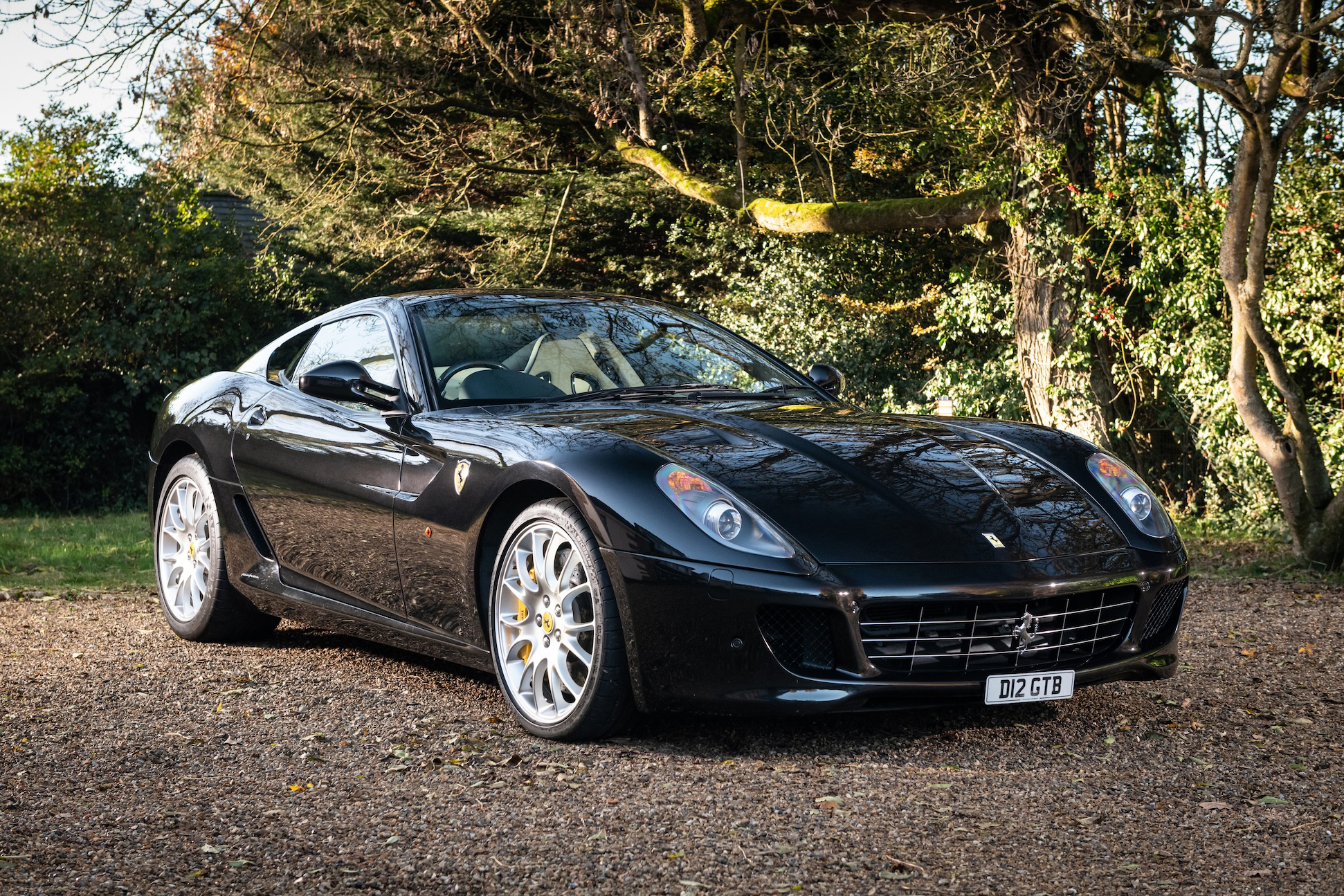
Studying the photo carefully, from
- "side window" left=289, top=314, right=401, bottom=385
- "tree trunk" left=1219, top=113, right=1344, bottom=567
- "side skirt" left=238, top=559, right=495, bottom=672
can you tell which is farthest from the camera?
"tree trunk" left=1219, top=113, right=1344, bottom=567

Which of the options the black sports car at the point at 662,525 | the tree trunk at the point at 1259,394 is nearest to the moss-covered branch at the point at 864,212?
the tree trunk at the point at 1259,394

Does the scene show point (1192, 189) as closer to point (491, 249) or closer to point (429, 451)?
point (429, 451)

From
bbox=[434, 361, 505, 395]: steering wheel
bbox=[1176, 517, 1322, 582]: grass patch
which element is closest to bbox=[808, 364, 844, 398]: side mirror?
bbox=[434, 361, 505, 395]: steering wheel

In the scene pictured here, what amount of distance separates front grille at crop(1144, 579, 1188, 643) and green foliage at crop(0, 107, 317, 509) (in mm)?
13209

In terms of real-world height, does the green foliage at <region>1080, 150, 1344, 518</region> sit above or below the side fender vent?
above

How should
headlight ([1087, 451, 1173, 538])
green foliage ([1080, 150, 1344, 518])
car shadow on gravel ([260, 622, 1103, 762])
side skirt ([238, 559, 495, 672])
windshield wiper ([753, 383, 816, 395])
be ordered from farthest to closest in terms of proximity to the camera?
1. green foliage ([1080, 150, 1344, 518])
2. windshield wiper ([753, 383, 816, 395])
3. side skirt ([238, 559, 495, 672])
4. headlight ([1087, 451, 1173, 538])
5. car shadow on gravel ([260, 622, 1103, 762])

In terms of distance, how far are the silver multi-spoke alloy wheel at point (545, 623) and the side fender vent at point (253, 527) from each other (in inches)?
66.4

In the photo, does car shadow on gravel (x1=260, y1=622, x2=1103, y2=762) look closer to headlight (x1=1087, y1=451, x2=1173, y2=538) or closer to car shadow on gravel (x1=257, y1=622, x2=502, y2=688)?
car shadow on gravel (x1=257, y1=622, x2=502, y2=688)

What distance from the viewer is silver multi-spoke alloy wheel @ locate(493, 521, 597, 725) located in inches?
162

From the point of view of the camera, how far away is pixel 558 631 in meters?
4.19

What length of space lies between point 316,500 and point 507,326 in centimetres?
99

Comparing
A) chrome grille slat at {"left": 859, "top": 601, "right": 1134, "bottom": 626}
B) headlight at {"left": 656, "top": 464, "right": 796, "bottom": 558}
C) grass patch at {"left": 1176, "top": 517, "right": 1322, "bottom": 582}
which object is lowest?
grass patch at {"left": 1176, "top": 517, "right": 1322, "bottom": 582}

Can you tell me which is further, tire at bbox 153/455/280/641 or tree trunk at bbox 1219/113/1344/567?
tree trunk at bbox 1219/113/1344/567

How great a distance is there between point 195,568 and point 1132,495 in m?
4.02
